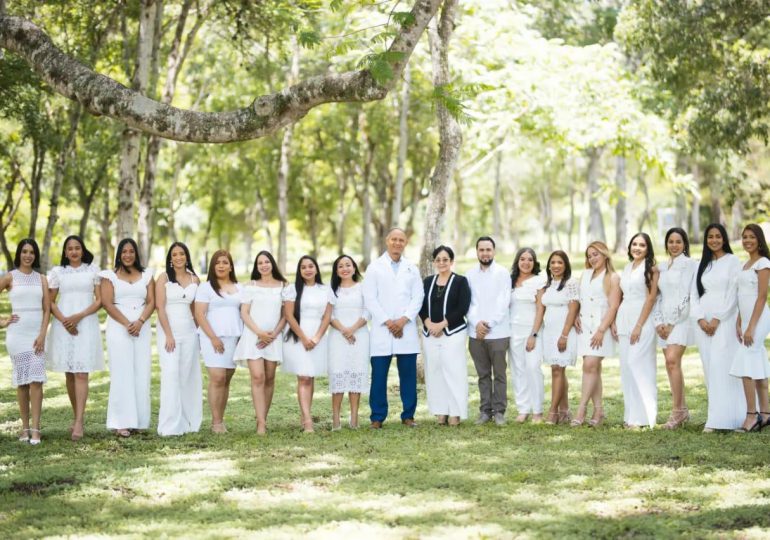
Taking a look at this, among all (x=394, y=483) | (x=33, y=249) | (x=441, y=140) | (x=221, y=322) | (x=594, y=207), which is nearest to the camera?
(x=394, y=483)

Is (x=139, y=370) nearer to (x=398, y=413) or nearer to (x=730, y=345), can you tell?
(x=398, y=413)

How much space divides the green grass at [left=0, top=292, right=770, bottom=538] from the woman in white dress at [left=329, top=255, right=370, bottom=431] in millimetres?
484

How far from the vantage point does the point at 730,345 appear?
10.2m

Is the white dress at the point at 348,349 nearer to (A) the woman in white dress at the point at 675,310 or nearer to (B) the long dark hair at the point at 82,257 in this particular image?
(B) the long dark hair at the point at 82,257

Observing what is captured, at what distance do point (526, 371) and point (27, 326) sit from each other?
18.5 feet

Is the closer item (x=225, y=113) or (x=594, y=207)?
(x=225, y=113)

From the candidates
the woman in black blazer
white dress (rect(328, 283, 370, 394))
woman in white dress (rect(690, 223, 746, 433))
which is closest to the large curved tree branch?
white dress (rect(328, 283, 370, 394))

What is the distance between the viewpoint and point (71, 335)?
10.5m

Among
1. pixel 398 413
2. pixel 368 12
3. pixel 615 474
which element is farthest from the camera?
pixel 368 12

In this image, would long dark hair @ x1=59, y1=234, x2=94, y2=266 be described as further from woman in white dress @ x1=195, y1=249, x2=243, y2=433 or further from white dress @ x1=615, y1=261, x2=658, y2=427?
white dress @ x1=615, y1=261, x2=658, y2=427

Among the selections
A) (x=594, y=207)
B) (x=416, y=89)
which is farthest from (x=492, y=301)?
(x=594, y=207)

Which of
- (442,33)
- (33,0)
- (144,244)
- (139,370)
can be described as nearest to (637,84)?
(442,33)

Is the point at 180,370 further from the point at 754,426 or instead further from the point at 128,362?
the point at 754,426

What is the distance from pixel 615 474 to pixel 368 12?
11.6m
